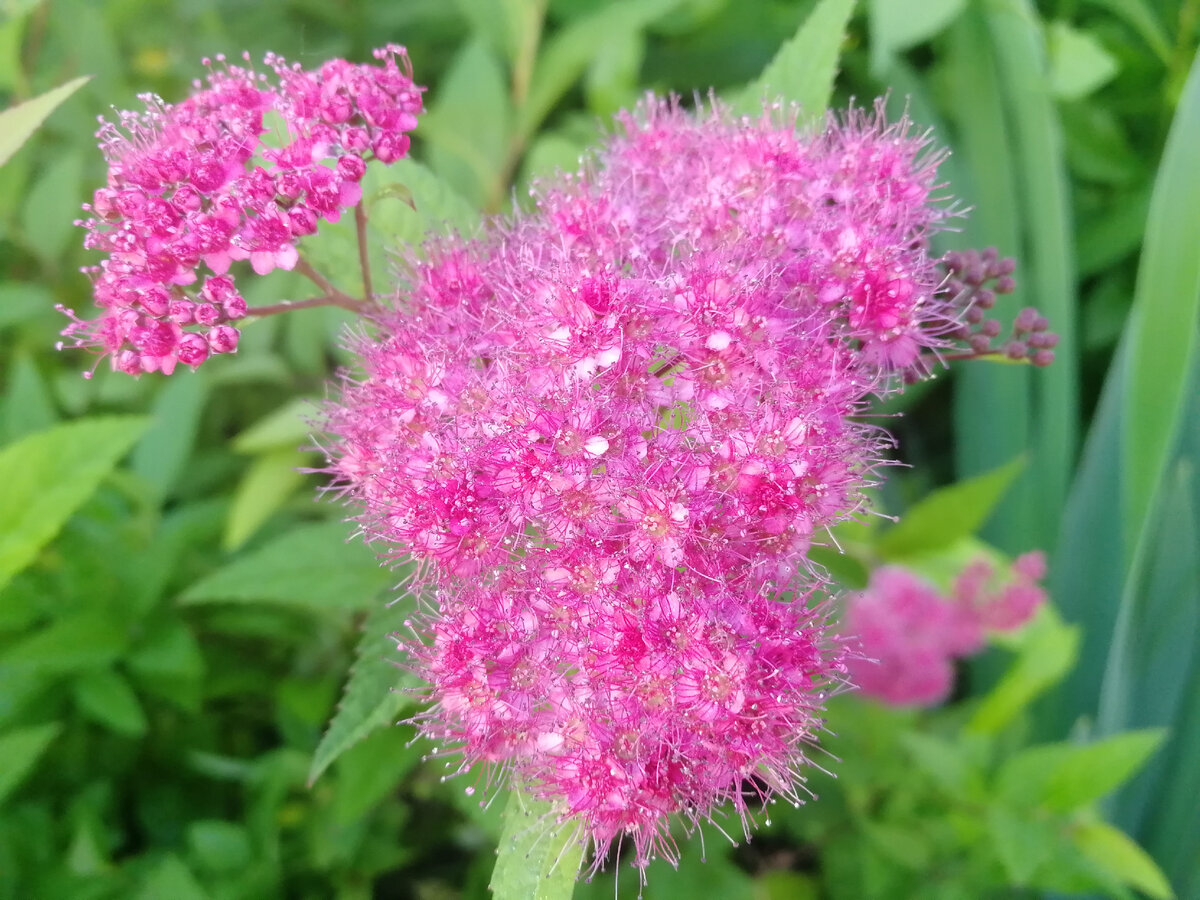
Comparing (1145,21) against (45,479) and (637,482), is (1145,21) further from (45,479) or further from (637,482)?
(45,479)

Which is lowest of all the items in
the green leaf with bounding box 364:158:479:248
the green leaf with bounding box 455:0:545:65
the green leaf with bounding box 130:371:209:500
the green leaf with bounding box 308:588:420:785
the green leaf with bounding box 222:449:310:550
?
the green leaf with bounding box 308:588:420:785

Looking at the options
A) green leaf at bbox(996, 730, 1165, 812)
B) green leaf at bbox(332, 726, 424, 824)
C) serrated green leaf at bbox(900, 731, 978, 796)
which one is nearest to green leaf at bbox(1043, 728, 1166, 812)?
green leaf at bbox(996, 730, 1165, 812)

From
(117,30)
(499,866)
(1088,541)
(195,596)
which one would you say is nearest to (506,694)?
(499,866)

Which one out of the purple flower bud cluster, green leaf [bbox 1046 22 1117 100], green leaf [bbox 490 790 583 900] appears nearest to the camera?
green leaf [bbox 490 790 583 900]

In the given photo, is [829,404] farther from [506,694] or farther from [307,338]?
[307,338]

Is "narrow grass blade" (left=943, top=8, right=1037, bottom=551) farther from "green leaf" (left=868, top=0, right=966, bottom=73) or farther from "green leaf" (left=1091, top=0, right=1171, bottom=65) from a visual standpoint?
"green leaf" (left=868, top=0, right=966, bottom=73)

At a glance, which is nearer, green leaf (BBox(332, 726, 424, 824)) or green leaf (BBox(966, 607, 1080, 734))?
green leaf (BBox(332, 726, 424, 824))
